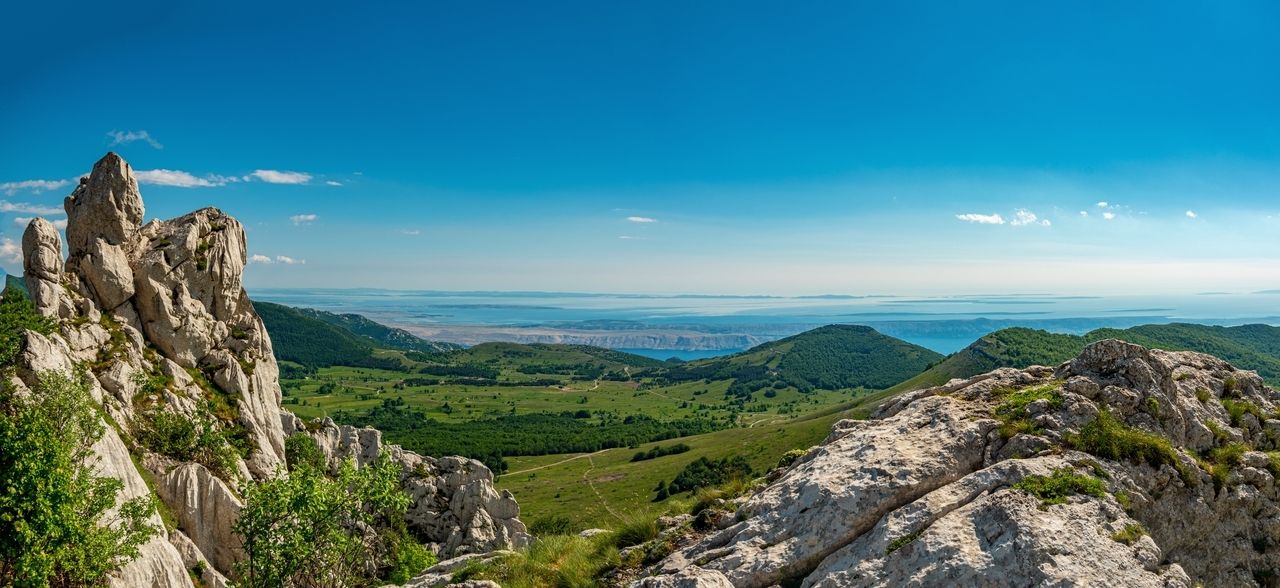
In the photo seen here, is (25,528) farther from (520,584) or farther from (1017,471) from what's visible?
(1017,471)

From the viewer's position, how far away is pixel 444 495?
60.9m

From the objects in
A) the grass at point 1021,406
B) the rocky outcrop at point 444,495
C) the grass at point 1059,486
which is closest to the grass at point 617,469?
the rocky outcrop at point 444,495

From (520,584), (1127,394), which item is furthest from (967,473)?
(520,584)

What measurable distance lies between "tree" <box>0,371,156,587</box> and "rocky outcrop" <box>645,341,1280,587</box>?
21.9 metres

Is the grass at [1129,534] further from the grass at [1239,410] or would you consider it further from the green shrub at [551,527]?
the green shrub at [551,527]

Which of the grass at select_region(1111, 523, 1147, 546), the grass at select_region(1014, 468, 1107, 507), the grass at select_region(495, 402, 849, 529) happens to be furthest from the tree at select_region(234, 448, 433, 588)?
the grass at select_region(495, 402, 849, 529)

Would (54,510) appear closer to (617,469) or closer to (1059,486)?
(1059,486)

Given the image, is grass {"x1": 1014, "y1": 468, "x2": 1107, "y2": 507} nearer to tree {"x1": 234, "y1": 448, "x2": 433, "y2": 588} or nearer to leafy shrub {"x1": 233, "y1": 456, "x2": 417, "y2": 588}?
leafy shrub {"x1": 233, "y1": 456, "x2": 417, "y2": 588}

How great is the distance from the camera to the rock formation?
34156 millimetres

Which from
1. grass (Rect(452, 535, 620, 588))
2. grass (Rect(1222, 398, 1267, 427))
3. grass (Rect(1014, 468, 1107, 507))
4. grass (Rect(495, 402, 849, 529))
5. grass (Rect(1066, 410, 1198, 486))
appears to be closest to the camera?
grass (Rect(1014, 468, 1107, 507))

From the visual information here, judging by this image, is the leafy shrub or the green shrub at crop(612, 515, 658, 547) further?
the leafy shrub

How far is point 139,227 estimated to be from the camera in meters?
48.9

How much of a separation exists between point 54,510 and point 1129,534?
1320 inches

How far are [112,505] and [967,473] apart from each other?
3045 centimetres
